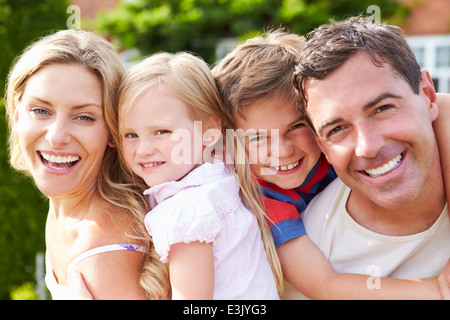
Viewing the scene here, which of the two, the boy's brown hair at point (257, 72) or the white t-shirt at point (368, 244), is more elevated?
the boy's brown hair at point (257, 72)

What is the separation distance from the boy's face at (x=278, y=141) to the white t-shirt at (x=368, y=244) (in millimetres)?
210

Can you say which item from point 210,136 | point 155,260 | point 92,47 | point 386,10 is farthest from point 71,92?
point 386,10

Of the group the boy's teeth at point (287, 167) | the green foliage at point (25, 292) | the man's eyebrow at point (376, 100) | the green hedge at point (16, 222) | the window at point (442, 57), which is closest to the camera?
the man's eyebrow at point (376, 100)

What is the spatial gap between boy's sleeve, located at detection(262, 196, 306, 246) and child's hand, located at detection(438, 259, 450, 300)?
25.5 inches

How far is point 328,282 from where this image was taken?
95.7 inches

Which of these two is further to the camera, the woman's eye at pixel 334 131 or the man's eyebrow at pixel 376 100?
the woman's eye at pixel 334 131

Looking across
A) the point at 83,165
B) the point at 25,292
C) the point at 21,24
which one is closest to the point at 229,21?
the point at 21,24

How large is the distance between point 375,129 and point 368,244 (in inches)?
23.5

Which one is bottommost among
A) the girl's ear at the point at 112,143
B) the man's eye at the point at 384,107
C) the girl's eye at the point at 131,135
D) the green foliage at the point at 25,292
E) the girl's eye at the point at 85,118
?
the green foliage at the point at 25,292

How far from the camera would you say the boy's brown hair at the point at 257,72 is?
2545mm

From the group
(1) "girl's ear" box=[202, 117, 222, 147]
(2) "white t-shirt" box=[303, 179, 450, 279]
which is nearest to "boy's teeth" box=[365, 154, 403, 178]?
(2) "white t-shirt" box=[303, 179, 450, 279]

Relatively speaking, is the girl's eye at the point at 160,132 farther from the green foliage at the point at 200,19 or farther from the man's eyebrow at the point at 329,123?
the green foliage at the point at 200,19

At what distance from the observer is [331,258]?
2.58 meters

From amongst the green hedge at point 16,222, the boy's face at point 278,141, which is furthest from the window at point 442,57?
the boy's face at point 278,141
